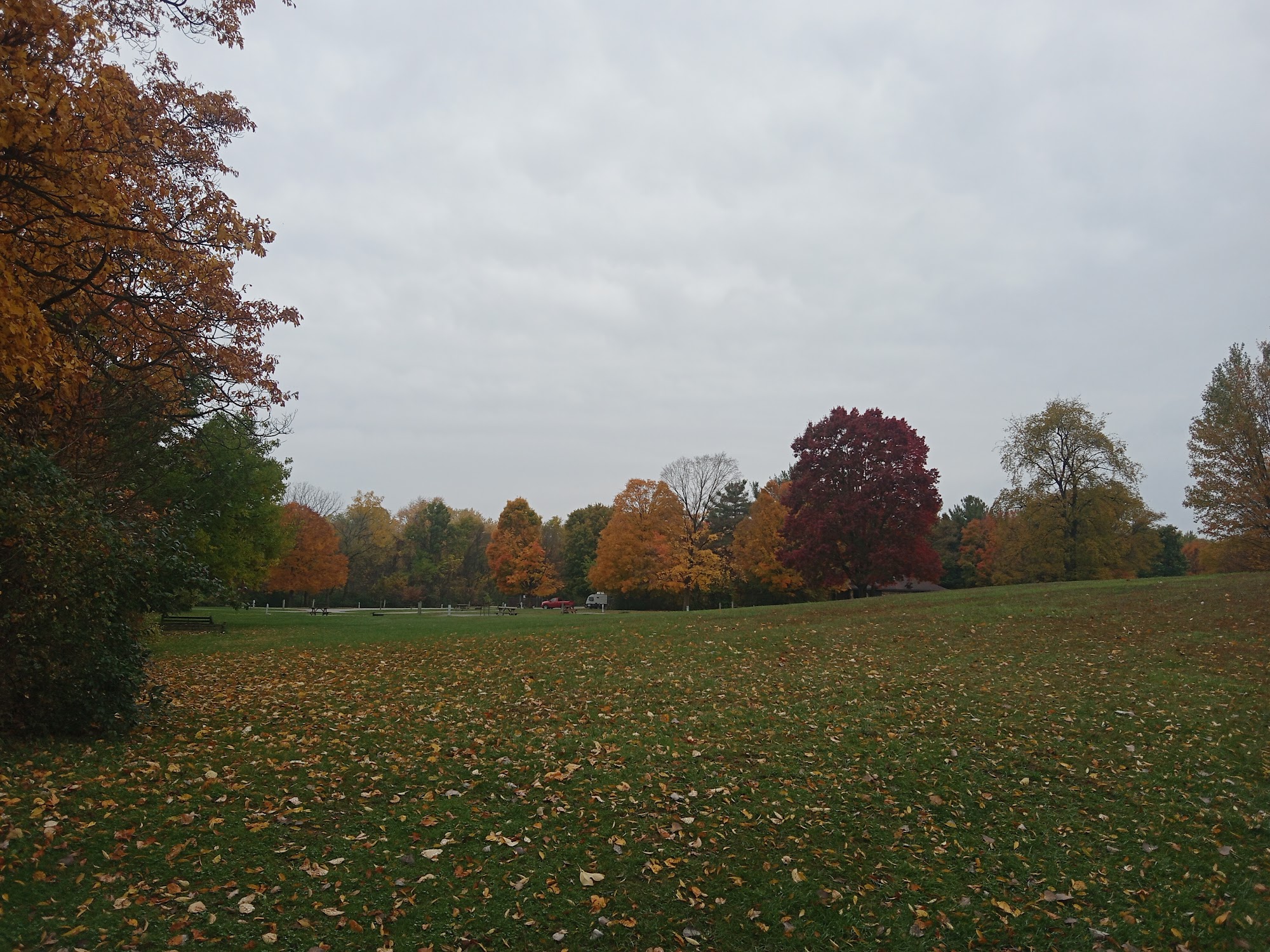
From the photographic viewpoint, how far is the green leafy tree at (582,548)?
225 feet

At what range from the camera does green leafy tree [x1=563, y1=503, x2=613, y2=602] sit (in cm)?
6856

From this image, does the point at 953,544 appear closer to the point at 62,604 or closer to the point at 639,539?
the point at 639,539

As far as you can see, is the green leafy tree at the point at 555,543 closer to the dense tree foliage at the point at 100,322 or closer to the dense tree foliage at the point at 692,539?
the dense tree foliage at the point at 692,539

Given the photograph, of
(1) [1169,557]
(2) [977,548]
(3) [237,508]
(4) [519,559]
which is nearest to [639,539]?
(4) [519,559]

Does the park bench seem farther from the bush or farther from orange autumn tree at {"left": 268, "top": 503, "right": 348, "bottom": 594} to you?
the bush

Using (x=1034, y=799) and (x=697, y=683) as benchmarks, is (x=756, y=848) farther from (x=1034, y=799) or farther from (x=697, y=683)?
(x=697, y=683)

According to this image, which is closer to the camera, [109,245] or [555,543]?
[109,245]

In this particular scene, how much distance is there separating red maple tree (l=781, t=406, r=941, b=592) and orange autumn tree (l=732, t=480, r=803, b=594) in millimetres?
6044

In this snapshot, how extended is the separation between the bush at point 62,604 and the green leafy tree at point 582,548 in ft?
192

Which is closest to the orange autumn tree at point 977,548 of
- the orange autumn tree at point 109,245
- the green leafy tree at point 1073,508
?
the green leafy tree at point 1073,508

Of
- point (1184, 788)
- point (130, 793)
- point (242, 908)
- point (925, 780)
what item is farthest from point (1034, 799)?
point (130, 793)

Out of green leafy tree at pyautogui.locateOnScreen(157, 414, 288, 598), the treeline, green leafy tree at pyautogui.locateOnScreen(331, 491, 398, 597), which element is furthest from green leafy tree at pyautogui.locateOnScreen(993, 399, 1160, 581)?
green leafy tree at pyautogui.locateOnScreen(331, 491, 398, 597)

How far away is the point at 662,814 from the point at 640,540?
41.1m

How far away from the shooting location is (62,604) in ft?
24.4
